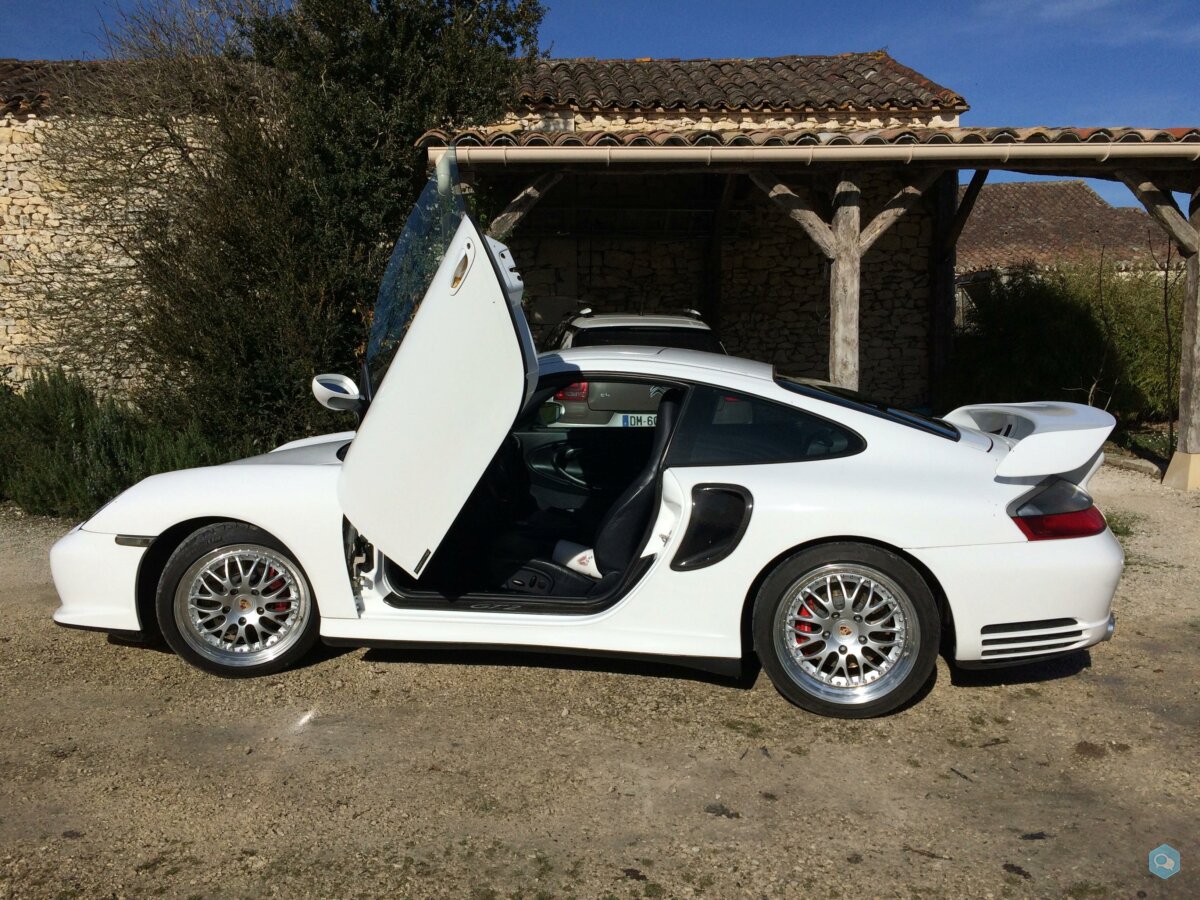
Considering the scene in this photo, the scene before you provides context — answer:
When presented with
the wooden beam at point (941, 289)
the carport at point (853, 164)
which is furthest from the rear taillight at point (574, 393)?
the wooden beam at point (941, 289)

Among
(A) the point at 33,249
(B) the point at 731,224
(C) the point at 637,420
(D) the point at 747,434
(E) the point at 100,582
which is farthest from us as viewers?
(B) the point at 731,224

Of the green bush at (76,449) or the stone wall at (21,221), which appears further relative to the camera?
the stone wall at (21,221)

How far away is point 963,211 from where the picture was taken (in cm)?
1277

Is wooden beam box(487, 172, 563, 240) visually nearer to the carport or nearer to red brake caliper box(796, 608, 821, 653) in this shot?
the carport

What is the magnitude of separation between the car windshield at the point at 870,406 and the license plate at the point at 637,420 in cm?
102

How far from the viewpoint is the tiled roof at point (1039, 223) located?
34375 mm

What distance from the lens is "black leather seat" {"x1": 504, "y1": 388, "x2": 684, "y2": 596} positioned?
4.00m

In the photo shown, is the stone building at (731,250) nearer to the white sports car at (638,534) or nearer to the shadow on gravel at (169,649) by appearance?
the shadow on gravel at (169,649)

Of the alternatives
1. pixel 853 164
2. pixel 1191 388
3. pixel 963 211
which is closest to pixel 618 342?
pixel 853 164

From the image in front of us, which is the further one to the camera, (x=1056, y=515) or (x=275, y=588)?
(x=275, y=588)

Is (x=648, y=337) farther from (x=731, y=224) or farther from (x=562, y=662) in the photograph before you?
(x=731, y=224)

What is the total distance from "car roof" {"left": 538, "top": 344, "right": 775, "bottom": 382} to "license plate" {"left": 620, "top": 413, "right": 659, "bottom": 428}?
2.90ft

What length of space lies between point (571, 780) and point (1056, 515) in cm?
207

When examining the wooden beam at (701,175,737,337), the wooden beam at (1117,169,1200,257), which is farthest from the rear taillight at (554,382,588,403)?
the wooden beam at (701,175,737,337)
